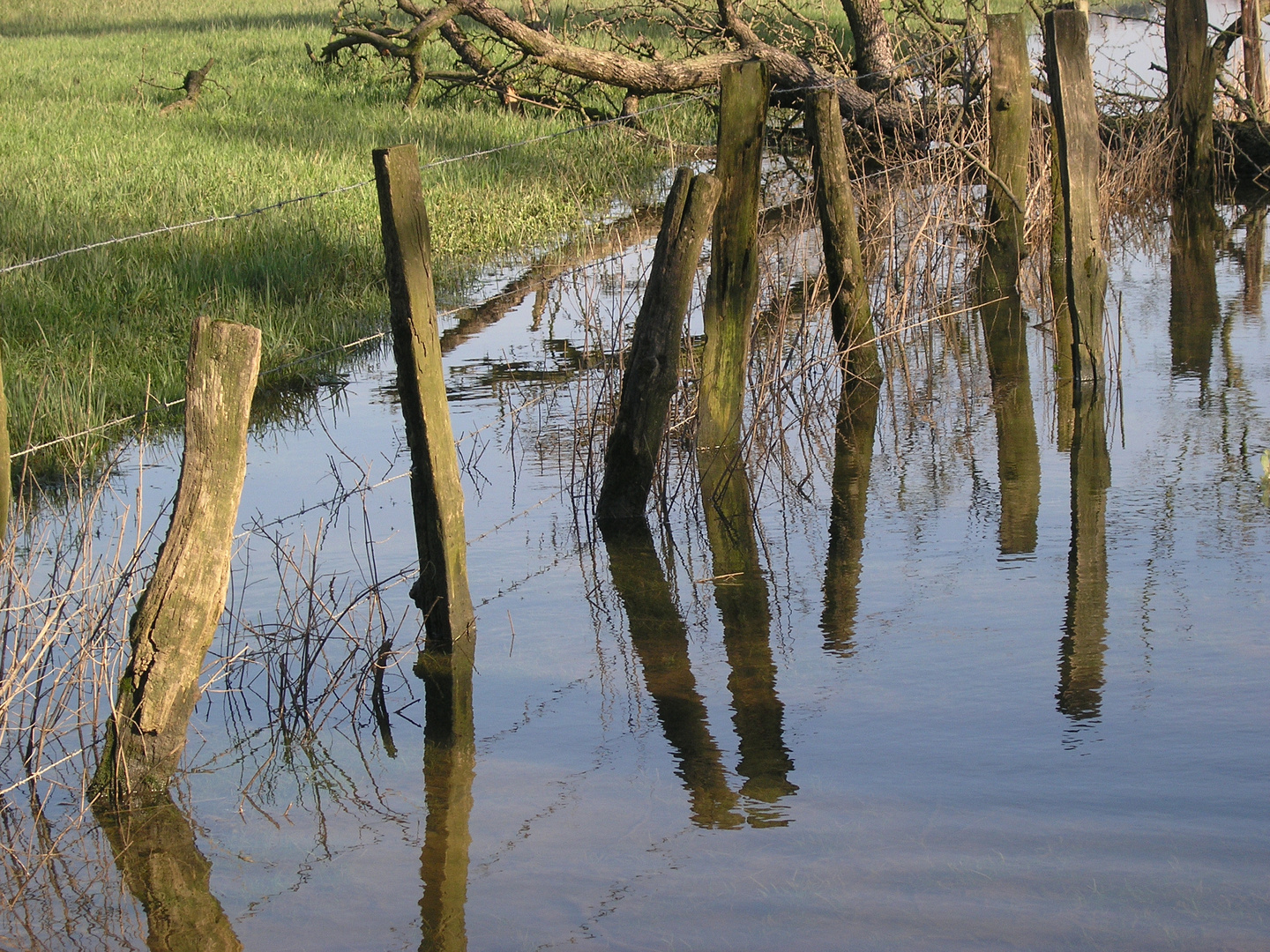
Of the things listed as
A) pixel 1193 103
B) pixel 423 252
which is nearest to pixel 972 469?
pixel 423 252

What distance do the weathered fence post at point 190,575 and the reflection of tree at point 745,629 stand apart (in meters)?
1.49

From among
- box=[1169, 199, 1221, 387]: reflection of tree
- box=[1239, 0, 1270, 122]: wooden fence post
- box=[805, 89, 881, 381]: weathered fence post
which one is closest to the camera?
box=[805, 89, 881, 381]: weathered fence post

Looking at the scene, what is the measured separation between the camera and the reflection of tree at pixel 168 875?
306 centimetres

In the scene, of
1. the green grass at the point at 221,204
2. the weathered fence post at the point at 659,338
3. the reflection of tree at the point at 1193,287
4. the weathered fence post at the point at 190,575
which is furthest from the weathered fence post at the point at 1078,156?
the weathered fence post at the point at 190,575

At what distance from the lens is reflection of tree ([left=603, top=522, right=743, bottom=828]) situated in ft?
11.5

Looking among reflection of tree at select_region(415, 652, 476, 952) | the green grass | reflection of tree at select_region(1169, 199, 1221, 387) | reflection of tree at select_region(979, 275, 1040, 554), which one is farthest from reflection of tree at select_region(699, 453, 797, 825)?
reflection of tree at select_region(1169, 199, 1221, 387)

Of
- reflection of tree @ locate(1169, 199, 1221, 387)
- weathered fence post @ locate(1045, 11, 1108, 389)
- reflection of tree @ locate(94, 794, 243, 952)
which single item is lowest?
reflection of tree @ locate(94, 794, 243, 952)

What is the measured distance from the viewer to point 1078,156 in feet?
21.2

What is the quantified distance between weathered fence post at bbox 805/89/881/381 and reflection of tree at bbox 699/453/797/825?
113 centimetres

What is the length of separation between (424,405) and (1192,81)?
9497mm

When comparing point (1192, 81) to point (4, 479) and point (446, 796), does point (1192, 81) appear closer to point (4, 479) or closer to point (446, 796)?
point (446, 796)

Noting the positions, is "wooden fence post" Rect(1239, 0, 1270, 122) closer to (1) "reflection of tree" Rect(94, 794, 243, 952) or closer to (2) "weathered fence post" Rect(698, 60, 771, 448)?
(2) "weathered fence post" Rect(698, 60, 771, 448)

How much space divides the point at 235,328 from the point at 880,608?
239 cm

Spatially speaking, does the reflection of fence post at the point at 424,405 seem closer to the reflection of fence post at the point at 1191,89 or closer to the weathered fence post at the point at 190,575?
the weathered fence post at the point at 190,575
